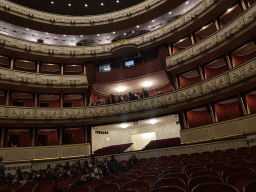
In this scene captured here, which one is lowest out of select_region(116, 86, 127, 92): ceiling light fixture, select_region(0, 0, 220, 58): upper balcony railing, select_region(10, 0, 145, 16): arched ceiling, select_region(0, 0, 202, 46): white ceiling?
select_region(116, 86, 127, 92): ceiling light fixture

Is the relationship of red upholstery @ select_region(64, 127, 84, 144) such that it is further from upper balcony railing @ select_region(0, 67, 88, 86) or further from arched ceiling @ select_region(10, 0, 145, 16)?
arched ceiling @ select_region(10, 0, 145, 16)

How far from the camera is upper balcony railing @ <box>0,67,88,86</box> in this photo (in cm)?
1309

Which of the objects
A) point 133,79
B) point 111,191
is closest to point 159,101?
point 133,79

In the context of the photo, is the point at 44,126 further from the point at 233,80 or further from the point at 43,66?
the point at 233,80

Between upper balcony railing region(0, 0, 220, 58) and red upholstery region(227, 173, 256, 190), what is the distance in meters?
11.8

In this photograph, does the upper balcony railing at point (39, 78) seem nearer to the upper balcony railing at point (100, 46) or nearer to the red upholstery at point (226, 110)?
the upper balcony railing at point (100, 46)

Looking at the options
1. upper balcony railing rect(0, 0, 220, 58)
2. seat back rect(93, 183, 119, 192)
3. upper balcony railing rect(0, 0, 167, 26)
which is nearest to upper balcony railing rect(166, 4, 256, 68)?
upper balcony railing rect(0, 0, 220, 58)

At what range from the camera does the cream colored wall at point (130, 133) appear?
1559 centimetres

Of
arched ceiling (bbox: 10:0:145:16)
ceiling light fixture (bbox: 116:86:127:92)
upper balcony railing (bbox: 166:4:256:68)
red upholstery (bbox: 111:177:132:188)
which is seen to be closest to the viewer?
red upholstery (bbox: 111:177:132:188)

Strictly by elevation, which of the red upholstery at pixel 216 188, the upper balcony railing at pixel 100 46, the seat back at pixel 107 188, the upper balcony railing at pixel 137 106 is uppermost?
the upper balcony railing at pixel 100 46

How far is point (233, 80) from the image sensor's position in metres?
9.88

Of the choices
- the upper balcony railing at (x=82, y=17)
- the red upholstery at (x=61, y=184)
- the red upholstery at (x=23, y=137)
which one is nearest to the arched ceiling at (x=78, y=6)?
the upper balcony railing at (x=82, y=17)

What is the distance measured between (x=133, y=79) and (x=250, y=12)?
8658 mm

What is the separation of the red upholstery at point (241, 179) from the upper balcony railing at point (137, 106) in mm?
7703
